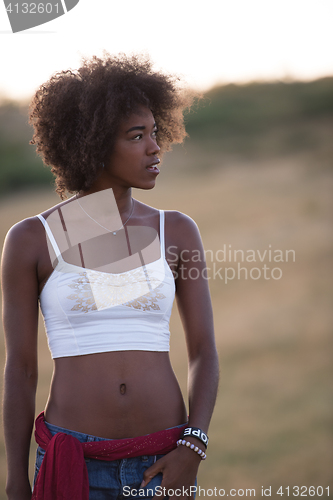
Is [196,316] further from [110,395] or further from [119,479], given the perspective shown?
[119,479]

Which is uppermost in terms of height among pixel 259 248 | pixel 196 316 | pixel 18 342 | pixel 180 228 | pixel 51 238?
pixel 51 238

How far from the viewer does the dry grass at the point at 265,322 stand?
15.7 feet

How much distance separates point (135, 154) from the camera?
1.72m

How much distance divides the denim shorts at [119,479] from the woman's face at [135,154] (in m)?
0.87

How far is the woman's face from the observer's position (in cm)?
171

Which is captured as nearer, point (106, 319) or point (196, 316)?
point (106, 319)

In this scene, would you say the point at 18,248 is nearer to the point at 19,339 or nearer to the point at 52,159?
the point at 19,339

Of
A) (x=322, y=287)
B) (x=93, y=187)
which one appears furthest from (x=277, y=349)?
(x=93, y=187)

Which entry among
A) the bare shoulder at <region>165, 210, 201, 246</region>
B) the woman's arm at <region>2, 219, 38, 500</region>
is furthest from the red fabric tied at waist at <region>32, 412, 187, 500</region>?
the bare shoulder at <region>165, 210, 201, 246</region>

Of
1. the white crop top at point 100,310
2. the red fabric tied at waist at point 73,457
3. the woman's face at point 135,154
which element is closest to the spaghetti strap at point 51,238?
the white crop top at point 100,310

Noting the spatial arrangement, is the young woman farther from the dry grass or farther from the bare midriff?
the dry grass

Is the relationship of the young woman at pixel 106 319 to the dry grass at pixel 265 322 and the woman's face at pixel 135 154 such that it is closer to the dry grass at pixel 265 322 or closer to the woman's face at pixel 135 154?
the woman's face at pixel 135 154

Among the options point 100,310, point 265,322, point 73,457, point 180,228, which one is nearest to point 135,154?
point 180,228

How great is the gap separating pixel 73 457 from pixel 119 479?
0.16 meters
